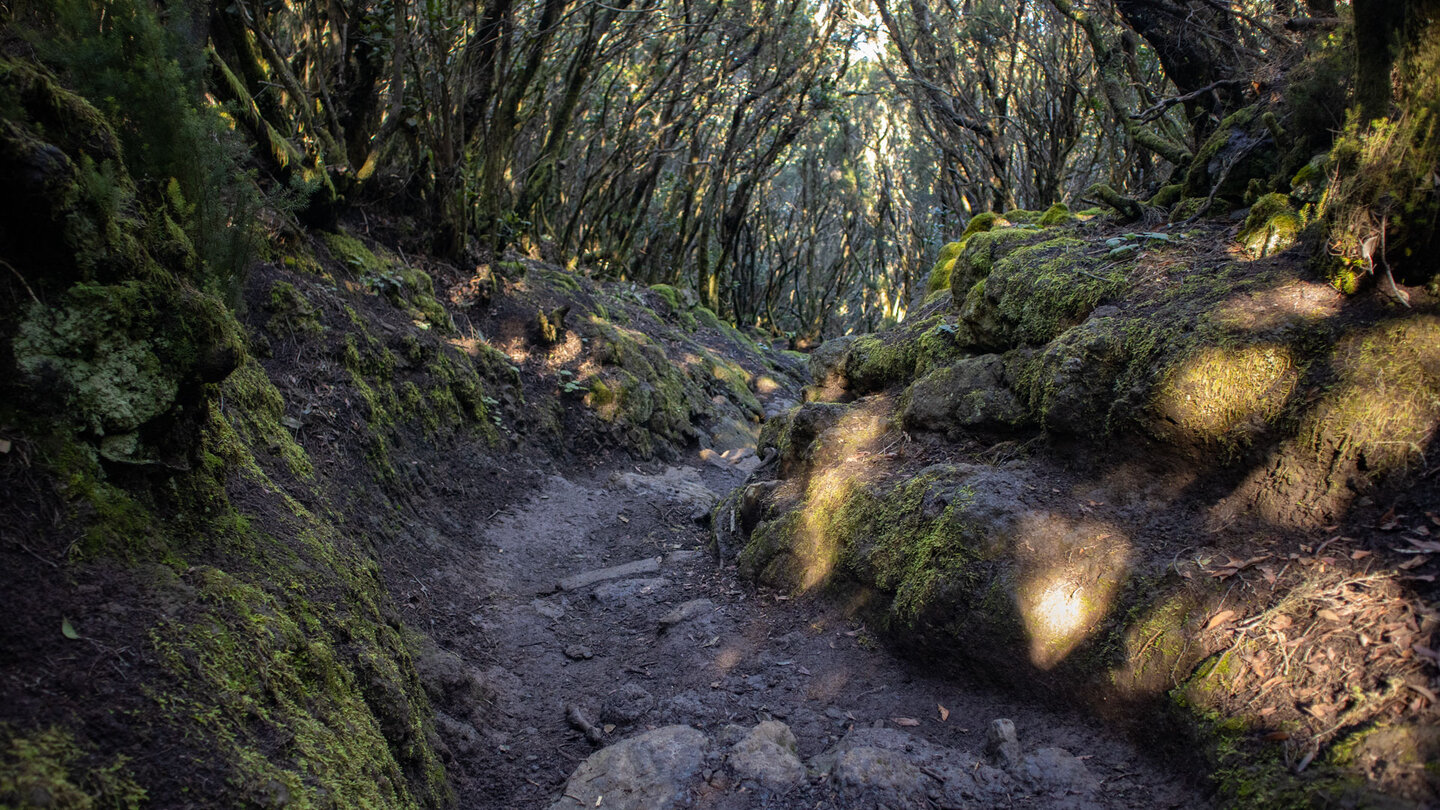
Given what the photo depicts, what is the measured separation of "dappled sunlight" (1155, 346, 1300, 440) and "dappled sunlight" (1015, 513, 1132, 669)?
0.61 m

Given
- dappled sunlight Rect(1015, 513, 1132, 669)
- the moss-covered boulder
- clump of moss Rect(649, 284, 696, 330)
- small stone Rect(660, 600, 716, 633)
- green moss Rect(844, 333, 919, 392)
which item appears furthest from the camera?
clump of moss Rect(649, 284, 696, 330)

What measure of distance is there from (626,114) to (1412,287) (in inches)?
599

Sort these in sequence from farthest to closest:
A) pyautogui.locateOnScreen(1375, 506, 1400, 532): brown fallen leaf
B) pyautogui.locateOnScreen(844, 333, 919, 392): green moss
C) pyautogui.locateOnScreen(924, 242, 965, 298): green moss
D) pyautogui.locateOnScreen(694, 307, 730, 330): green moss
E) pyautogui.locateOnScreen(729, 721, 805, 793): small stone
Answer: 1. pyautogui.locateOnScreen(694, 307, 730, 330): green moss
2. pyautogui.locateOnScreen(924, 242, 965, 298): green moss
3. pyautogui.locateOnScreen(844, 333, 919, 392): green moss
4. pyautogui.locateOnScreen(729, 721, 805, 793): small stone
5. pyautogui.locateOnScreen(1375, 506, 1400, 532): brown fallen leaf

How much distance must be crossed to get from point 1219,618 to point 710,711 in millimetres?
2261

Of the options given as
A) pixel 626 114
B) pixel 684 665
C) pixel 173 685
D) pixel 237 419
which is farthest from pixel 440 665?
pixel 626 114

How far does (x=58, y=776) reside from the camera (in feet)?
5.08

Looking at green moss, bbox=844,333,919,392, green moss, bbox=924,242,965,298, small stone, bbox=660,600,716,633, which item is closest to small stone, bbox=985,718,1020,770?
small stone, bbox=660,600,716,633

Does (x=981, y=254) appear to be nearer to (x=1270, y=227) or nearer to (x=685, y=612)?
(x=1270, y=227)

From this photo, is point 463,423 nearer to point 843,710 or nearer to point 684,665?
point 684,665

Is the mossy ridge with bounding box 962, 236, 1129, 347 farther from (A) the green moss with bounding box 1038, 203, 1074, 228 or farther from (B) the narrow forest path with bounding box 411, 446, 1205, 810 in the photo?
(B) the narrow forest path with bounding box 411, 446, 1205, 810

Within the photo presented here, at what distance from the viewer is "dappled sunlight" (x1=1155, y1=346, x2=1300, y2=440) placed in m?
3.00

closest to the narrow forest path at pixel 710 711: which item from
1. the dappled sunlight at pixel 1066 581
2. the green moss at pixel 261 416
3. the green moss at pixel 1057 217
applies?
the dappled sunlight at pixel 1066 581

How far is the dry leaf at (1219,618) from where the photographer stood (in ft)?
8.52

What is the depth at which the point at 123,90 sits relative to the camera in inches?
111
